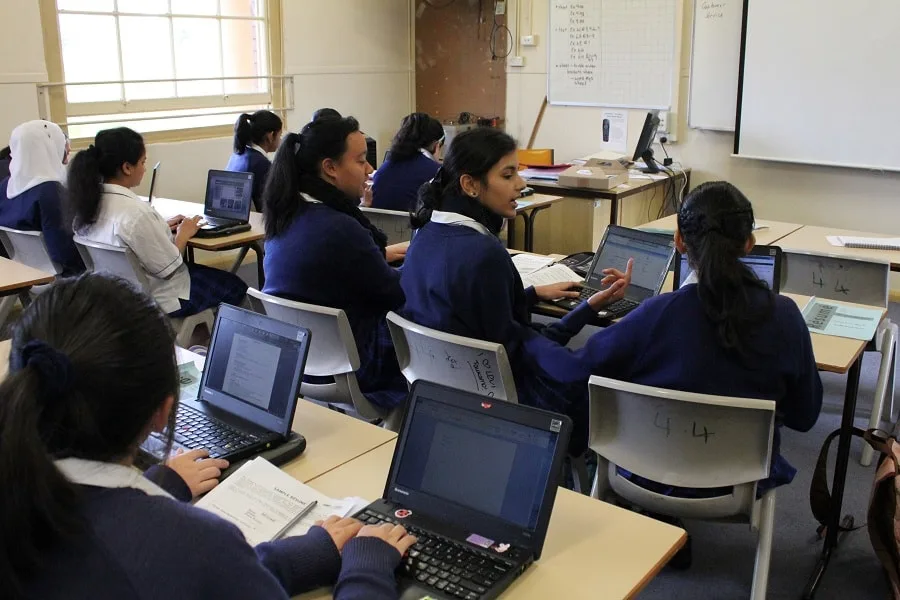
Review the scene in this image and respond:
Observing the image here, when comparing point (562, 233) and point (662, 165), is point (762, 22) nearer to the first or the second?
point (662, 165)

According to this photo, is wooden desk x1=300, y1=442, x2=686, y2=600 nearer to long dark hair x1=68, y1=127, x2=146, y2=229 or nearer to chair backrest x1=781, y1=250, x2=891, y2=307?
chair backrest x1=781, y1=250, x2=891, y2=307

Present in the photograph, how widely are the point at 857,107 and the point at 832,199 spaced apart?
59cm

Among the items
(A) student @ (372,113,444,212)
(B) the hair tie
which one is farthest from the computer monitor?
(B) the hair tie

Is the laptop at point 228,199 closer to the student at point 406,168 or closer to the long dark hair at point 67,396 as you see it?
the student at point 406,168

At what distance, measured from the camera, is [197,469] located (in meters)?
1.44

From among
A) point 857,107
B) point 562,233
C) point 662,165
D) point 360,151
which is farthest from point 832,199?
point 360,151

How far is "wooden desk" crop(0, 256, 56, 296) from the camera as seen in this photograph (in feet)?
9.51

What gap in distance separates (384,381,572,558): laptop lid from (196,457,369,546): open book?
0.11 meters

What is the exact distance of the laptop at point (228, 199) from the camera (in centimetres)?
408

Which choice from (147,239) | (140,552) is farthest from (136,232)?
(140,552)

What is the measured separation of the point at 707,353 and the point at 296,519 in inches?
36.5

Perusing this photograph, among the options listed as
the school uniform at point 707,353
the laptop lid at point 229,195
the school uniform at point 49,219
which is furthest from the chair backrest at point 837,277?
the school uniform at point 49,219

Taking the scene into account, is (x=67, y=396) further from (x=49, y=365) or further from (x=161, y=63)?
(x=161, y=63)

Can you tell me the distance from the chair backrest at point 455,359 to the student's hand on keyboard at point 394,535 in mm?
779
